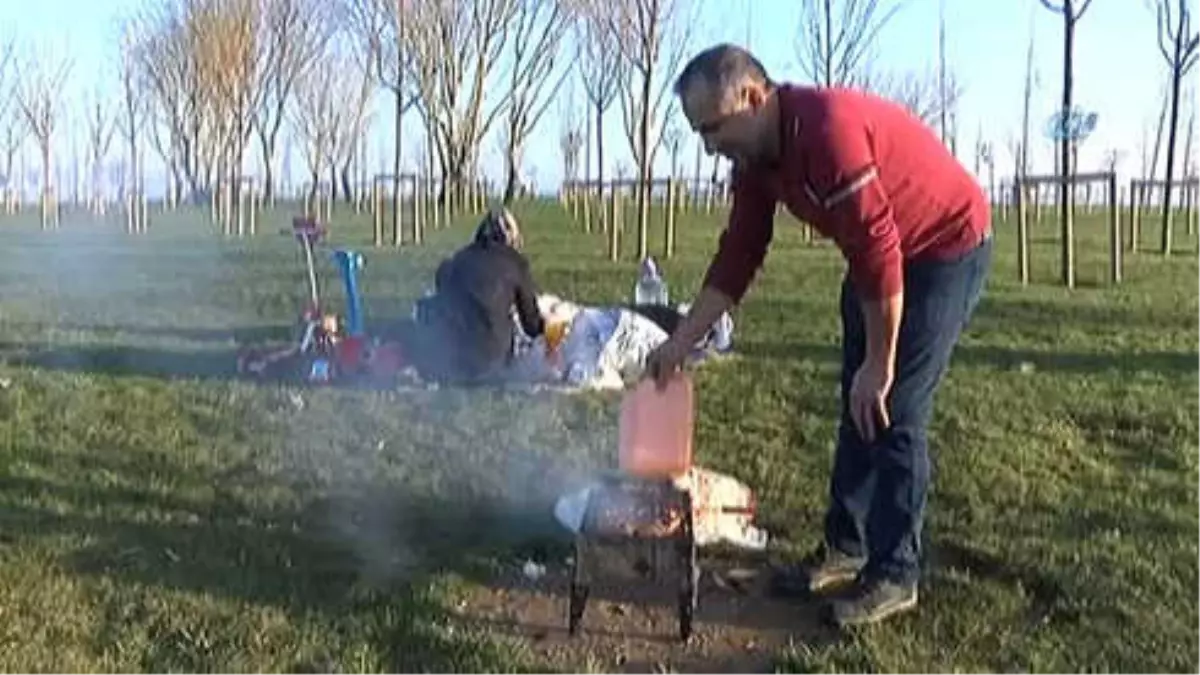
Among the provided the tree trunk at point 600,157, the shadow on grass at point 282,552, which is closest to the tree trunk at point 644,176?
the tree trunk at point 600,157

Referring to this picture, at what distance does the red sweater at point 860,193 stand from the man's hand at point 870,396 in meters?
0.23

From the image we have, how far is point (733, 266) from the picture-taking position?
15.7 ft

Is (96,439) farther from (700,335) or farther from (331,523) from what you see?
(700,335)

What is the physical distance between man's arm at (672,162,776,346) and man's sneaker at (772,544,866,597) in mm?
890

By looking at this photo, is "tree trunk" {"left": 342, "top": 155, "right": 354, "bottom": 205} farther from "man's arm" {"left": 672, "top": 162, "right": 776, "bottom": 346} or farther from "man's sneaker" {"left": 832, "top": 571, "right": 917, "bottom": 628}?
"man's sneaker" {"left": 832, "top": 571, "right": 917, "bottom": 628}

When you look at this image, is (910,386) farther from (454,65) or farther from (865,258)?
(454,65)

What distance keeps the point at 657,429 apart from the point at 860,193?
1241mm

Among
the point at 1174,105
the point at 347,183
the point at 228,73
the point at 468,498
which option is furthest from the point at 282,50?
the point at 468,498

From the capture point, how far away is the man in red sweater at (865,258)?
4.04 m

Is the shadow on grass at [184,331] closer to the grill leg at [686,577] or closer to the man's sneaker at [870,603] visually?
the grill leg at [686,577]

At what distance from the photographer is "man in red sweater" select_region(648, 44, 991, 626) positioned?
4.04 meters

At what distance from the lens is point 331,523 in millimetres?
5758

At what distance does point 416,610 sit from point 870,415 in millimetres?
1559

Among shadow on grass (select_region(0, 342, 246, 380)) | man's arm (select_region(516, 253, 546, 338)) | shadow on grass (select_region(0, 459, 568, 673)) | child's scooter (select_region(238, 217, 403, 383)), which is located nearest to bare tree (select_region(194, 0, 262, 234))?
shadow on grass (select_region(0, 342, 246, 380))
